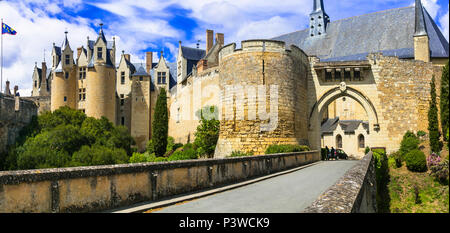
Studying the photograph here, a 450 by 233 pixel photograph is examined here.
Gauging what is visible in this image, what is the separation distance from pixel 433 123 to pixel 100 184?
68.5 ft

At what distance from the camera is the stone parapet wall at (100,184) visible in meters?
4.12

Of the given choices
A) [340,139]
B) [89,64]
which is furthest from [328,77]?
[89,64]

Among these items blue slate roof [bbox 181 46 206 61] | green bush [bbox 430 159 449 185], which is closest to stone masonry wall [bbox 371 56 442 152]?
green bush [bbox 430 159 449 185]

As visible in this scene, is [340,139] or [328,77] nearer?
[328,77]

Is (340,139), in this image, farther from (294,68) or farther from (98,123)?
(98,123)

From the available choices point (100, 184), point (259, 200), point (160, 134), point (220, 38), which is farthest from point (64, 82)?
point (100, 184)

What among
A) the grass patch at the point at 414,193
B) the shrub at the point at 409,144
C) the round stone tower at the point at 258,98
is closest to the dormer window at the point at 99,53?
the round stone tower at the point at 258,98

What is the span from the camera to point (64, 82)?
40.8m

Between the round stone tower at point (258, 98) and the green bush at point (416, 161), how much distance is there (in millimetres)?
5831

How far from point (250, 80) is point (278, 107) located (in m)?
2.06

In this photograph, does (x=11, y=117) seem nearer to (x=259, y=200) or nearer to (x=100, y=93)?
(x=100, y=93)

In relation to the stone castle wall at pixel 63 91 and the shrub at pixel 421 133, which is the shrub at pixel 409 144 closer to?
the shrub at pixel 421 133

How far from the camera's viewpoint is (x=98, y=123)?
109 feet
